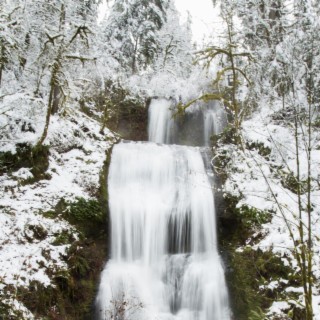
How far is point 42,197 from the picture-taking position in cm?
869

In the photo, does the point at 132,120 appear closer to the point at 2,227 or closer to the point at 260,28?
the point at 260,28

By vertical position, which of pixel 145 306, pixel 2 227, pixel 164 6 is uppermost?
pixel 164 6

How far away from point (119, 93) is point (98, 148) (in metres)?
5.25

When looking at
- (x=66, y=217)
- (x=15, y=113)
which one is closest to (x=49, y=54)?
(x=15, y=113)

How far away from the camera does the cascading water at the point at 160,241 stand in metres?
7.91

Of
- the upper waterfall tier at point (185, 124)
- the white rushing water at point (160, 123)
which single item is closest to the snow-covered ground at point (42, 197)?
the white rushing water at point (160, 123)

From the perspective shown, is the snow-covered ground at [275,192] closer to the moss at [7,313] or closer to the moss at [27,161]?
the moss at [7,313]

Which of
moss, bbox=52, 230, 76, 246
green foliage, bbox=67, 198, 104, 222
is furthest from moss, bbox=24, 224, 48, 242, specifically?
green foliage, bbox=67, 198, 104, 222

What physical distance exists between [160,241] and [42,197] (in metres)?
3.17

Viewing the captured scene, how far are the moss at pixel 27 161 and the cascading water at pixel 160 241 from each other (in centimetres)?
196

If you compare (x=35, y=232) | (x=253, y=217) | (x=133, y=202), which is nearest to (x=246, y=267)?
(x=253, y=217)

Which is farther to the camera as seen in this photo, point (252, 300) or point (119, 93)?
point (119, 93)

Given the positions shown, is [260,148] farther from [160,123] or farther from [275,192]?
[160,123]

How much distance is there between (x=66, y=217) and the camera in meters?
8.59
